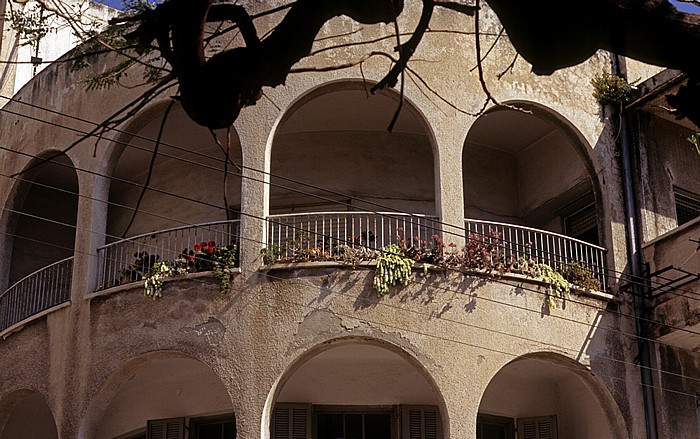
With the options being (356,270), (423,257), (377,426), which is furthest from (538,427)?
(356,270)

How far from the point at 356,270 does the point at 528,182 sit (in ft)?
16.4

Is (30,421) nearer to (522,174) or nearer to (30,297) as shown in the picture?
(30,297)

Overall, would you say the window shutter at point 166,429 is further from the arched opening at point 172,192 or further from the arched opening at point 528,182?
the arched opening at point 528,182

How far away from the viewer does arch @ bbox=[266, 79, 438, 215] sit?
18.6 m

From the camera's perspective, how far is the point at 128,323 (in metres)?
16.3

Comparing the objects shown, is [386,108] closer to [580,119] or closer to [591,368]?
[580,119]

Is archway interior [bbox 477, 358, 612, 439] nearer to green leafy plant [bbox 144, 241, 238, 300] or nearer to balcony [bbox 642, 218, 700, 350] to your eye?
balcony [bbox 642, 218, 700, 350]

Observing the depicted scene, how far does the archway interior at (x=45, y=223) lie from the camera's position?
20.1 metres

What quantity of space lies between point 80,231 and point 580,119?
7325 millimetres

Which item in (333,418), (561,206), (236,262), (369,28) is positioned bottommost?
(333,418)

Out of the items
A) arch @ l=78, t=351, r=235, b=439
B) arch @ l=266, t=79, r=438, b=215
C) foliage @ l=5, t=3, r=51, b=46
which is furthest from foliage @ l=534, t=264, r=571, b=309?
foliage @ l=5, t=3, r=51, b=46

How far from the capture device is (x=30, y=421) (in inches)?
765

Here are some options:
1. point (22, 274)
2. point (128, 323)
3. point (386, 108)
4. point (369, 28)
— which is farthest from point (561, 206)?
point (22, 274)

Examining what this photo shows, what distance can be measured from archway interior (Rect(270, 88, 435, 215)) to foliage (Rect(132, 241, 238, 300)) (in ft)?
8.15
